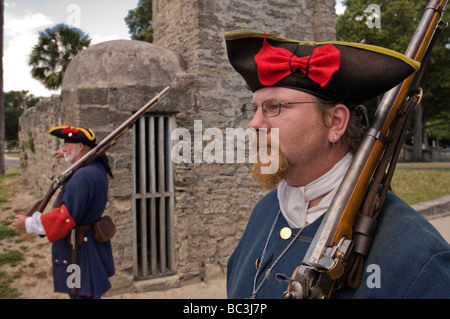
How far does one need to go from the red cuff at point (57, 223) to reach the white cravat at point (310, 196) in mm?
2690

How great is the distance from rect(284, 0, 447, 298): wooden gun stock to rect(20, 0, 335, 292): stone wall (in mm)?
4096

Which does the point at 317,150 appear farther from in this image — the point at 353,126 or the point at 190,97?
the point at 190,97

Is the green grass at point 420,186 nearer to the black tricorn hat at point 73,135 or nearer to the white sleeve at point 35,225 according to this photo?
the black tricorn hat at point 73,135

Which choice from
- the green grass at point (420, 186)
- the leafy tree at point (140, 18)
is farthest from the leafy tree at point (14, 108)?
the green grass at point (420, 186)

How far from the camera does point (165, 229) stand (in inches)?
224

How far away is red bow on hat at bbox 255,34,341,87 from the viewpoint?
1.39m

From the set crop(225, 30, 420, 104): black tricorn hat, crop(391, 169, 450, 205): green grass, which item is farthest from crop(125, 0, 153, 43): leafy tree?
crop(225, 30, 420, 104): black tricorn hat

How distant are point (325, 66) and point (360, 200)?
52 cm

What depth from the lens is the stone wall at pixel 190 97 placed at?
506 centimetres

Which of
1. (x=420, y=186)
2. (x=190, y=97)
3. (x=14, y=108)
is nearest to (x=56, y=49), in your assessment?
(x=190, y=97)

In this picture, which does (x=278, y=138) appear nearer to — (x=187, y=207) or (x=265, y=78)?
(x=265, y=78)

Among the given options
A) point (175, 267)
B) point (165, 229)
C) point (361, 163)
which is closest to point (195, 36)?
point (165, 229)

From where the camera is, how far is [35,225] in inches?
144

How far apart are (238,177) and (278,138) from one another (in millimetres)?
4332
